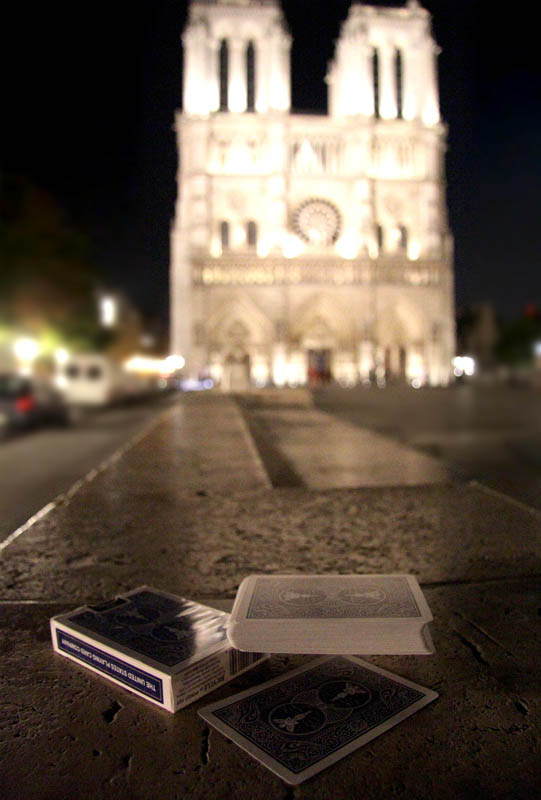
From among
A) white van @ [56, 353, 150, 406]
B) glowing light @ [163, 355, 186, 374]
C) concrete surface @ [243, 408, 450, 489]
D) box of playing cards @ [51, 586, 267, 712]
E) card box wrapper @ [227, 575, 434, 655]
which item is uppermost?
glowing light @ [163, 355, 186, 374]

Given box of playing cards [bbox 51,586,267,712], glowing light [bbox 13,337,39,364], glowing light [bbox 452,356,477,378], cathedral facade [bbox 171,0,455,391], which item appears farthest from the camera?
glowing light [bbox 452,356,477,378]

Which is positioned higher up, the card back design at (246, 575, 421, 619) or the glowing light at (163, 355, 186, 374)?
the glowing light at (163, 355, 186, 374)

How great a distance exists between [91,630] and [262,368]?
42.6 meters

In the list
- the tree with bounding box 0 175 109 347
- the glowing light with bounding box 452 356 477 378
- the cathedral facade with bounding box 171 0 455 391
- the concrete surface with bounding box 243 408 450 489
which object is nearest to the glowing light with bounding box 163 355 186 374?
the cathedral facade with bounding box 171 0 455 391

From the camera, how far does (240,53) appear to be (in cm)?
4356

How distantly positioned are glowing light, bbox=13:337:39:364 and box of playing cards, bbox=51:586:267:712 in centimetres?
1901

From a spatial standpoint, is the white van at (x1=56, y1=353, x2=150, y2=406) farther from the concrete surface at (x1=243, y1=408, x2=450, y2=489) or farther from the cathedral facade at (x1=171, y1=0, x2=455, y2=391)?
the cathedral facade at (x1=171, y1=0, x2=455, y2=391)

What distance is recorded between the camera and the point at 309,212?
45000 mm

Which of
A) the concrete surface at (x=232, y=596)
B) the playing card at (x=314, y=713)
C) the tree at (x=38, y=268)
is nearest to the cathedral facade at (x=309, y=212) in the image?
the tree at (x=38, y=268)

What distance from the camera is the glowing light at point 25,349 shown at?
19531 mm

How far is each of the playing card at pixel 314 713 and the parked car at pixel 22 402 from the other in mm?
10509

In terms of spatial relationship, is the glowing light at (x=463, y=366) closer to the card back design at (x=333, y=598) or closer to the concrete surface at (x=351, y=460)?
the concrete surface at (x=351, y=460)

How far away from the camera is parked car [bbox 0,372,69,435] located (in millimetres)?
11273

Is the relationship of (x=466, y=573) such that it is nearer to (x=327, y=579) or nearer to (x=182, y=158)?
(x=327, y=579)
